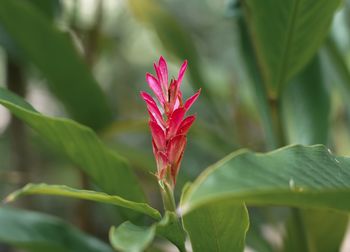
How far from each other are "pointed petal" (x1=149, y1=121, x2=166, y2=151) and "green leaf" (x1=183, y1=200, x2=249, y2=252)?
2.4 inches

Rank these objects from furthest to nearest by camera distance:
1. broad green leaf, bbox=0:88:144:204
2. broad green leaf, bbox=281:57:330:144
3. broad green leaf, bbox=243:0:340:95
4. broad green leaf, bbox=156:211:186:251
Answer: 1. broad green leaf, bbox=281:57:330:144
2. broad green leaf, bbox=243:0:340:95
3. broad green leaf, bbox=0:88:144:204
4. broad green leaf, bbox=156:211:186:251

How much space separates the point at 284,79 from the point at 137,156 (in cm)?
35

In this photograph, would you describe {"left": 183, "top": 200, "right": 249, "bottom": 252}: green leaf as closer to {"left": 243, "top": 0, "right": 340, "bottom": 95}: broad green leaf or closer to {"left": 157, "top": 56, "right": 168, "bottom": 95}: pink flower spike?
{"left": 157, "top": 56, "right": 168, "bottom": 95}: pink flower spike

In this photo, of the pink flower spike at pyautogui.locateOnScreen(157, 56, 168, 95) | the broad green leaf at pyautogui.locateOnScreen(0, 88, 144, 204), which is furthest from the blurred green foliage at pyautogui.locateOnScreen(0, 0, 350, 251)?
the pink flower spike at pyautogui.locateOnScreen(157, 56, 168, 95)

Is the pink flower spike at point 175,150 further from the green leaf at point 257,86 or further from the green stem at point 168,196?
the green leaf at point 257,86

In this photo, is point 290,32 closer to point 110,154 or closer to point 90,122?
point 110,154

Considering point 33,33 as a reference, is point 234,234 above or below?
below

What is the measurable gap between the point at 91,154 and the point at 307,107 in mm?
471

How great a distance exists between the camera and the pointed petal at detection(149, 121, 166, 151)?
0.54 m

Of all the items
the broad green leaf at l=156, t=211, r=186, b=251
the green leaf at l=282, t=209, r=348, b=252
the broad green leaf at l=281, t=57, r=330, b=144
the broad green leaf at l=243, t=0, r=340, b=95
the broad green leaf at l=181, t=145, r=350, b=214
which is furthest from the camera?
the broad green leaf at l=281, t=57, r=330, b=144

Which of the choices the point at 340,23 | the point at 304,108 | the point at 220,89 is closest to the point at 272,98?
the point at 304,108

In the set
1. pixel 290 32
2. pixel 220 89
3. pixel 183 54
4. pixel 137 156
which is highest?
pixel 290 32

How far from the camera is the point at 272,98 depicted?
0.86 metres

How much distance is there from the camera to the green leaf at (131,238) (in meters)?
0.43
